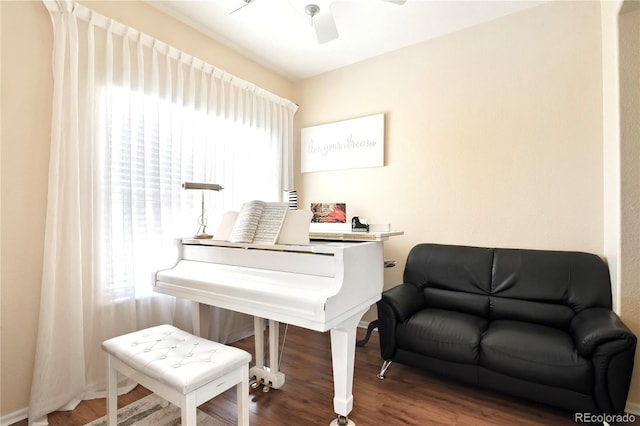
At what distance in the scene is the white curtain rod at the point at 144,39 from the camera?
6.29 ft

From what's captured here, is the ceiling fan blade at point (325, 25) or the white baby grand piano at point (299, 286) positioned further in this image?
the ceiling fan blade at point (325, 25)

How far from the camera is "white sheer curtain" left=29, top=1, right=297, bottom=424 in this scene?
1891mm

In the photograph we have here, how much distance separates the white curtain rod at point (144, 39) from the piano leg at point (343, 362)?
246 centimetres

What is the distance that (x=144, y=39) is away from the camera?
2.31 metres

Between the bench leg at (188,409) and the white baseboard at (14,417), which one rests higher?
the bench leg at (188,409)

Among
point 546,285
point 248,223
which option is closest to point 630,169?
point 546,285

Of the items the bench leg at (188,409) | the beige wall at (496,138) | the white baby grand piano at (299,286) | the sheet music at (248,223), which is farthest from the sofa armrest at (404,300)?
the bench leg at (188,409)

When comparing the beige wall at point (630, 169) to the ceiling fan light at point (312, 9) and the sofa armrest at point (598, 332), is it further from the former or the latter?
the ceiling fan light at point (312, 9)

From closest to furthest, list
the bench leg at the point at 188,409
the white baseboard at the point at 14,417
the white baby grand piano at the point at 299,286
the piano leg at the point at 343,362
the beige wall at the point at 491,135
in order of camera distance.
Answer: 1. the bench leg at the point at 188,409
2. the white baby grand piano at the point at 299,286
3. the piano leg at the point at 343,362
4. the white baseboard at the point at 14,417
5. the beige wall at the point at 491,135

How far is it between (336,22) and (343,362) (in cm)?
269

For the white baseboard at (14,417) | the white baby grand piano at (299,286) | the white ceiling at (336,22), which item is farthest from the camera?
the white ceiling at (336,22)

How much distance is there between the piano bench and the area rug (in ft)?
0.87

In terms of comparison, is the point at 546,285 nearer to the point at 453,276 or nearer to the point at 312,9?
the point at 453,276

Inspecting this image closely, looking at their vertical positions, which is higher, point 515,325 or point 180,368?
point 180,368
